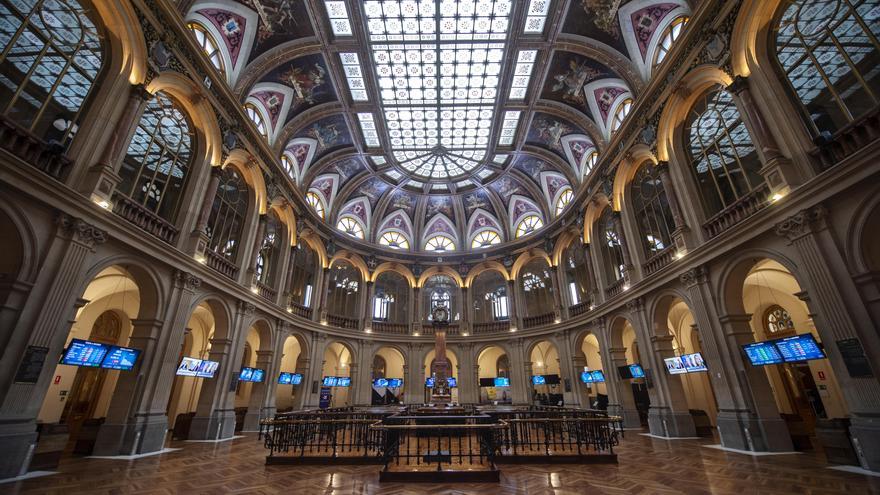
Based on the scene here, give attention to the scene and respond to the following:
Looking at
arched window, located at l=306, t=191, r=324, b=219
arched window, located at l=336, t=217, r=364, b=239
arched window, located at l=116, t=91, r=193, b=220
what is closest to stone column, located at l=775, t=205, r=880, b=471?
arched window, located at l=116, t=91, r=193, b=220

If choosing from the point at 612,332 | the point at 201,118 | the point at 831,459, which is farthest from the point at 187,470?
the point at 612,332

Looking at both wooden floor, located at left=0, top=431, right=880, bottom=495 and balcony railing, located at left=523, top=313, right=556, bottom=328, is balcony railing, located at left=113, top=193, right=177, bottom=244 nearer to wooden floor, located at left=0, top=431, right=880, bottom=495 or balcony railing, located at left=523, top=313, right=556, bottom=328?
wooden floor, located at left=0, top=431, right=880, bottom=495

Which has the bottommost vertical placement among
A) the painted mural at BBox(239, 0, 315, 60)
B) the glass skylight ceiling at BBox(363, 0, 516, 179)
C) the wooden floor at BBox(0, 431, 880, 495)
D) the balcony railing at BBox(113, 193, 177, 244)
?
the wooden floor at BBox(0, 431, 880, 495)

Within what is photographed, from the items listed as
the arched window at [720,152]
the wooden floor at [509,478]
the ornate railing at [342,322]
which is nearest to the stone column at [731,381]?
the wooden floor at [509,478]

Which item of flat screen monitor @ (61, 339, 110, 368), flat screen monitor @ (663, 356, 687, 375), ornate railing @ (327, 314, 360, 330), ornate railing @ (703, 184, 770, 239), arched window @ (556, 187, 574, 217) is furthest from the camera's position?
ornate railing @ (327, 314, 360, 330)

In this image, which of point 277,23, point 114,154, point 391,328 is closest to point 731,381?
point 114,154

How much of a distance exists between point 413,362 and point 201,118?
705 inches

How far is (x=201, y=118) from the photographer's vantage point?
38.0ft

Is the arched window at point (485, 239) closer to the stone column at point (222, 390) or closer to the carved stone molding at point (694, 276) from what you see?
the carved stone molding at point (694, 276)

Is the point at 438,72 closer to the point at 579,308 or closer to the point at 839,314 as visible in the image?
the point at 579,308

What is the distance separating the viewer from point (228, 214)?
13664 millimetres

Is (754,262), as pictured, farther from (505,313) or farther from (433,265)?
(433,265)

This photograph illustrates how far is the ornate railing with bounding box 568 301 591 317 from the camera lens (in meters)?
18.5

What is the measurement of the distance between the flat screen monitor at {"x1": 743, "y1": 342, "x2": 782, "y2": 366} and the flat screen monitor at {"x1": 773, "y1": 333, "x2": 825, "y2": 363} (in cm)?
15
